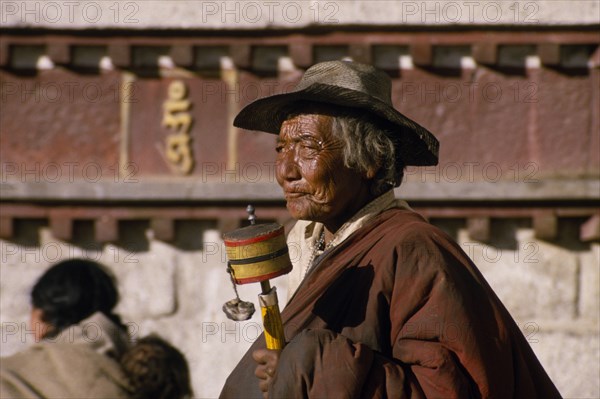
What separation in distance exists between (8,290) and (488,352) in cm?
333

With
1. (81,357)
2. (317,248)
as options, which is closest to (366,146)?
(317,248)

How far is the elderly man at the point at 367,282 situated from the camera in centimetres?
307

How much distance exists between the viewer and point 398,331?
→ 3.18m

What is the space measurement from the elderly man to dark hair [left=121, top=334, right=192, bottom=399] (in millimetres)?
1034

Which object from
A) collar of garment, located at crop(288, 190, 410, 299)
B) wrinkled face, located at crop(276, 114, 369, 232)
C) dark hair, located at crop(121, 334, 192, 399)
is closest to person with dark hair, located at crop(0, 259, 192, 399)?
dark hair, located at crop(121, 334, 192, 399)

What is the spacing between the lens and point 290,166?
11.4 feet

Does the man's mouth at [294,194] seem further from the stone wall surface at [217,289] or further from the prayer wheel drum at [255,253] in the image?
the stone wall surface at [217,289]

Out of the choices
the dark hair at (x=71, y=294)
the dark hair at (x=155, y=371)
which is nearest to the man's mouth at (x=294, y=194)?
the dark hair at (x=155, y=371)

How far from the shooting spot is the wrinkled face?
3412 mm

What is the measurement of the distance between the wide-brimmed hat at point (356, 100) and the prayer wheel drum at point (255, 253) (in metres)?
0.38

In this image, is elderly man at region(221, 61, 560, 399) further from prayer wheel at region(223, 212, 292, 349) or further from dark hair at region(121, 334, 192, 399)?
dark hair at region(121, 334, 192, 399)

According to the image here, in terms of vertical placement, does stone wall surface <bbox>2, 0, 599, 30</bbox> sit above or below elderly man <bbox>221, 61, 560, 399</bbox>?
above

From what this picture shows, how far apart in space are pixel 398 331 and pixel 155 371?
1542 mm

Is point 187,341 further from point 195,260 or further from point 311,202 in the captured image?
point 311,202
